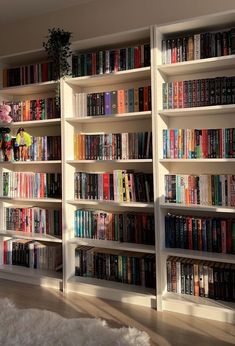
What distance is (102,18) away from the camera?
287 cm

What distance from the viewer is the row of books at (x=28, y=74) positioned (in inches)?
114

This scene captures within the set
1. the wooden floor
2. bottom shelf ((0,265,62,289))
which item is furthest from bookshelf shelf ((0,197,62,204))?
the wooden floor

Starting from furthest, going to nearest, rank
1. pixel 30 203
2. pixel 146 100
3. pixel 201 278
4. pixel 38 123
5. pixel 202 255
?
1. pixel 30 203
2. pixel 38 123
3. pixel 146 100
4. pixel 201 278
5. pixel 202 255

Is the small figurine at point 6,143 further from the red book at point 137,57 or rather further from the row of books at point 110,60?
the red book at point 137,57

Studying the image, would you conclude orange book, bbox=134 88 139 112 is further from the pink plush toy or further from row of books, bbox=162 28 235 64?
the pink plush toy

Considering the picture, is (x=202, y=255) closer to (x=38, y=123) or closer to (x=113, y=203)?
(x=113, y=203)

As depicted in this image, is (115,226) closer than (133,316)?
No

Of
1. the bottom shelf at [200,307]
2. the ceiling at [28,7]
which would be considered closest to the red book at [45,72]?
the ceiling at [28,7]

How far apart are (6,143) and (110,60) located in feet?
3.99

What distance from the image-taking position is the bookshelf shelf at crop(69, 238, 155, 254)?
244cm

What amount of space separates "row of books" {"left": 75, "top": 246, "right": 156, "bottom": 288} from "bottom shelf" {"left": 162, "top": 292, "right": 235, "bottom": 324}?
0.20m

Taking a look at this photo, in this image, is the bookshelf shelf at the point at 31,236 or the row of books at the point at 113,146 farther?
the bookshelf shelf at the point at 31,236

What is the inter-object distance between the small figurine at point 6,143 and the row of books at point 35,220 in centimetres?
49

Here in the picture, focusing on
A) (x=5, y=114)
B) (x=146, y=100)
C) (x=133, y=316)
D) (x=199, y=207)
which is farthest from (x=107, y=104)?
(x=133, y=316)
